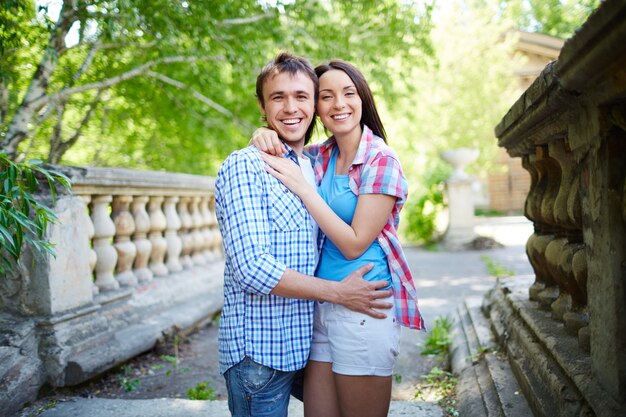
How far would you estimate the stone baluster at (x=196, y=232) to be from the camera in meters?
5.30

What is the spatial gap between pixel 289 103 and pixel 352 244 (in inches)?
24.4

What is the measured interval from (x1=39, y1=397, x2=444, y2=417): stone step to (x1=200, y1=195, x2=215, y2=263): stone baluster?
2.78 metres

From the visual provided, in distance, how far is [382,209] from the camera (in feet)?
Answer: 6.35

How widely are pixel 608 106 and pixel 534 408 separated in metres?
1.19

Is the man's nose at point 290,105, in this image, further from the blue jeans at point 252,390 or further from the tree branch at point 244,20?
the tree branch at point 244,20

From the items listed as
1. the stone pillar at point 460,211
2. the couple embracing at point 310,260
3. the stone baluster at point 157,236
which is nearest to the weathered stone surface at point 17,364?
the couple embracing at point 310,260

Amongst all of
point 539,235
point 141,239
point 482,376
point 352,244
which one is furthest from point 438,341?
point 141,239

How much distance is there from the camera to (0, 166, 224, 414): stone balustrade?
2.95 metres

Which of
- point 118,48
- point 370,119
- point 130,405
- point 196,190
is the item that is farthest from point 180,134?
point 370,119

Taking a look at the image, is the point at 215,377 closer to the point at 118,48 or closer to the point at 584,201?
the point at 584,201

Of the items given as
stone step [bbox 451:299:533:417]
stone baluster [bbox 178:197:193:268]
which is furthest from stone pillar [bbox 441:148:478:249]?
stone step [bbox 451:299:533:417]

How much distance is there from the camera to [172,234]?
4.84 metres

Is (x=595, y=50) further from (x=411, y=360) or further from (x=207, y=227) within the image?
(x=207, y=227)

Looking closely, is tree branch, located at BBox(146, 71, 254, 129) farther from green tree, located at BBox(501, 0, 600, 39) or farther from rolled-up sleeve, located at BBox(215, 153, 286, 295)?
green tree, located at BBox(501, 0, 600, 39)
